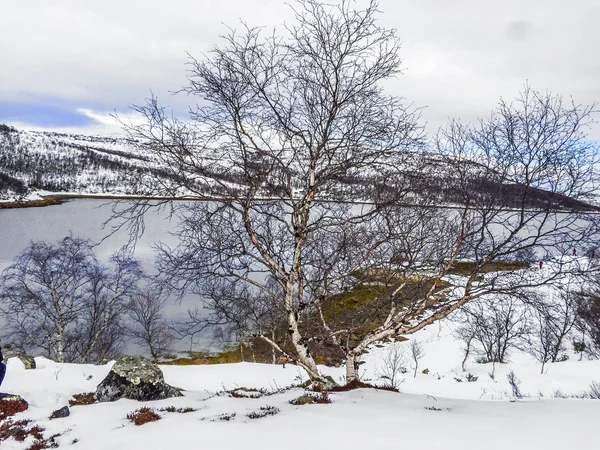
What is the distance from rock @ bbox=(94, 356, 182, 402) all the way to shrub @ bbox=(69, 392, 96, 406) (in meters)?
0.13

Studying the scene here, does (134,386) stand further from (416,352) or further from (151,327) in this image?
(416,352)

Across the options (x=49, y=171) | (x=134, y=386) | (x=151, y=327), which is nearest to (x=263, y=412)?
(x=134, y=386)

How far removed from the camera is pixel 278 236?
6.95 meters

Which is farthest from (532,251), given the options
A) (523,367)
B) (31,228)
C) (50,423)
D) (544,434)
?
(31,228)

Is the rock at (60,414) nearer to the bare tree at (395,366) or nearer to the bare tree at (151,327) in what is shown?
the bare tree at (395,366)

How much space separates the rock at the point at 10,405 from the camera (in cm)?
695

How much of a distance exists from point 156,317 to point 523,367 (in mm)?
26759

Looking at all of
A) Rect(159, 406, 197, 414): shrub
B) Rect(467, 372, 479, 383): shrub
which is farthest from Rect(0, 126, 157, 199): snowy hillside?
Rect(159, 406, 197, 414): shrub

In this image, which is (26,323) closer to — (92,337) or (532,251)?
(92,337)

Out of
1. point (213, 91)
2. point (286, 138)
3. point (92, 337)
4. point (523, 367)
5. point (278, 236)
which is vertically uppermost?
point (213, 91)

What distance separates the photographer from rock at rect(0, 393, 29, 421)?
6.95 m

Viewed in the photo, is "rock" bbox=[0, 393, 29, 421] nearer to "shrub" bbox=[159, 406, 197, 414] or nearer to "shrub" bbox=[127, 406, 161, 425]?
"shrub" bbox=[127, 406, 161, 425]

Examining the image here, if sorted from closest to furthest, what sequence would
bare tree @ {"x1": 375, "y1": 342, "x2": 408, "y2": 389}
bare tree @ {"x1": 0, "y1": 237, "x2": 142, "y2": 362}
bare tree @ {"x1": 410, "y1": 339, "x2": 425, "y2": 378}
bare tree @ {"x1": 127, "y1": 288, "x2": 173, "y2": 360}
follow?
bare tree @ {"x1": 0, "y1": 237, "x2": 142, "y2": 362} < bare tree @ {"x1": 375, "y1": 342, "x2": 408, "y2": 389} < bare tree @ {"x1": 410, "y1": 339, "x2": 425, "y2": 378} < bare tree @ {"x1": 127, "y1": 288, "x2": 173, "y2": 360}

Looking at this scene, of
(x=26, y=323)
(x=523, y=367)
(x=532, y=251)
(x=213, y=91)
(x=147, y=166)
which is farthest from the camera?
(x=26, y=323)
